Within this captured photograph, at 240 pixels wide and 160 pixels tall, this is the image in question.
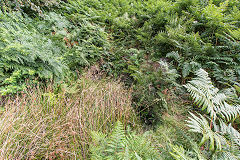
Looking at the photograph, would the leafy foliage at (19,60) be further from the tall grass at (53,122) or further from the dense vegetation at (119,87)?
the tall grass at (53,122)

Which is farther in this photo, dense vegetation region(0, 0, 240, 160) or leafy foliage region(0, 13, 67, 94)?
leafy foliage region(0, 13, 67, 94)

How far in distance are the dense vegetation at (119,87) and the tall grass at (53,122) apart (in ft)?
0.05

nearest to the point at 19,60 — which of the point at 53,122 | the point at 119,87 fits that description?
the point at 53,122

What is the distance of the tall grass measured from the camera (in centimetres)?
138

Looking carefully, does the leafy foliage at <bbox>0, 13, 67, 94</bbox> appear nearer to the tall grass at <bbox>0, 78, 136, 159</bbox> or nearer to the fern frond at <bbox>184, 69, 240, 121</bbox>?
the tall grass at <bbox>0, 78, 136, 159</bbox>

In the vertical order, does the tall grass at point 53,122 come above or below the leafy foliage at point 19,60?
below

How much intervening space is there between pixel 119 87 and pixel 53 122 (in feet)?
4.46

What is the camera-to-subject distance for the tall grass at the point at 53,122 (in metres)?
1.38

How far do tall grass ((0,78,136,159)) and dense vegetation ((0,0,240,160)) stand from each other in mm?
14

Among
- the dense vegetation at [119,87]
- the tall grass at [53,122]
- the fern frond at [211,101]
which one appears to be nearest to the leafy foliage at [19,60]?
the dense vegetation at [119,87]

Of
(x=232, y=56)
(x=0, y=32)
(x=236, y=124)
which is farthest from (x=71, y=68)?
(x=232, y=56)

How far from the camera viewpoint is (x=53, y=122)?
1.79 metres

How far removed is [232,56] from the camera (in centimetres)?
261

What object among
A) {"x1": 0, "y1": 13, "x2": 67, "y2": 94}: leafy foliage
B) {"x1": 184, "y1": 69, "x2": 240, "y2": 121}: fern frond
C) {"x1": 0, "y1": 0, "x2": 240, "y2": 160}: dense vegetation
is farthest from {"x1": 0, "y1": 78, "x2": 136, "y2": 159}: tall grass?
{"x1": 184, "y1": 69, "x2": 240, "y2": 121}: fern frond
